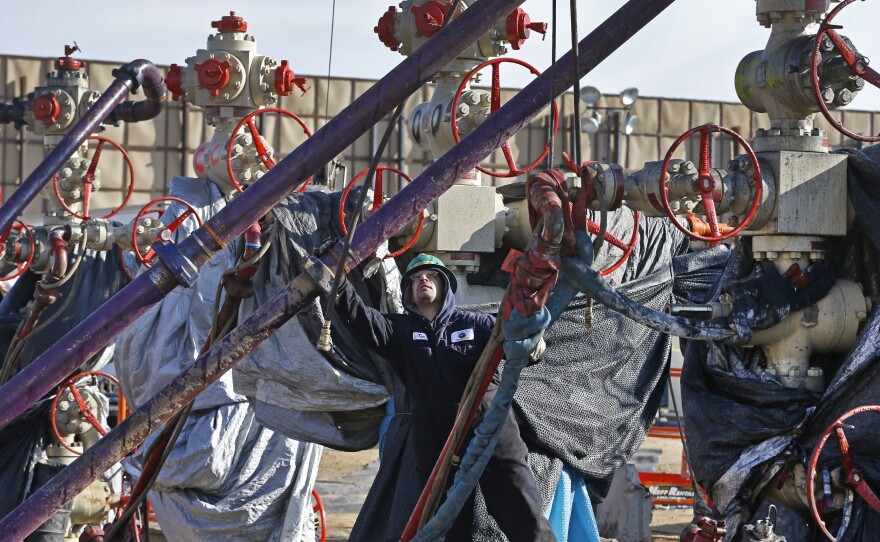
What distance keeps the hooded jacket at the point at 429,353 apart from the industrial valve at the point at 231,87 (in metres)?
2.70

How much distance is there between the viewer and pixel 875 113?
78.6 ft

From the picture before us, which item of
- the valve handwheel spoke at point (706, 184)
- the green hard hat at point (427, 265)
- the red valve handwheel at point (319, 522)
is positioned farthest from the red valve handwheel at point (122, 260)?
the valve handwheel spoke at point (706, 184)

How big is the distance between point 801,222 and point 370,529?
7.89 ft

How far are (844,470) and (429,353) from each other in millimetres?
1792

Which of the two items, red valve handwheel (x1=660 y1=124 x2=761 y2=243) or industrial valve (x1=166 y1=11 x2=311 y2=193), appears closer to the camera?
red valve handwheel (x1=660 y1=124 x2=761 y2=243)

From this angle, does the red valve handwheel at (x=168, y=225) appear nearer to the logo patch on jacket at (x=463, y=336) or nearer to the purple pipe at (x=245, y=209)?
the logo patch on jacket at (x=463, y=336)

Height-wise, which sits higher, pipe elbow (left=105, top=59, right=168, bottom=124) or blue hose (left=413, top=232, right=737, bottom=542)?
pipe elbow (left=105, top=59, right=168, bottom=124)

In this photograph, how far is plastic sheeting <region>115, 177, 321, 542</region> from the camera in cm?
844

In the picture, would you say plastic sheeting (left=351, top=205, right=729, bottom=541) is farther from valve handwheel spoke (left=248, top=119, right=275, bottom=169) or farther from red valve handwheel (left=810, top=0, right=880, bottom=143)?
red valve handwheel (left=810, top=0, right=880, bottom=143)

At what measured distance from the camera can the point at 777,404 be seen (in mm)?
6594

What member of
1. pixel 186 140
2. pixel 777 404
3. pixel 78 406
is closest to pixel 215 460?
pixel 78 406

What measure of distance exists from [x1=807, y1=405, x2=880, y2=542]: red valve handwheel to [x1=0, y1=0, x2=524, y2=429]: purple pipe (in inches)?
99.2

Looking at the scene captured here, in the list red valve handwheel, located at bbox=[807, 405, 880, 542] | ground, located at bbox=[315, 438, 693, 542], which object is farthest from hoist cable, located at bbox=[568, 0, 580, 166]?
ground, located at bbox=[315, 438, 693, 542]

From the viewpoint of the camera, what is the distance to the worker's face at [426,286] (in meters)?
6.81
